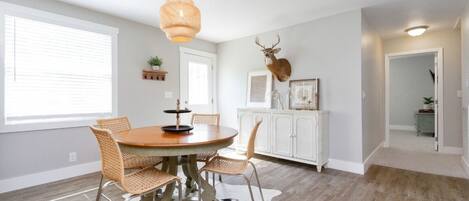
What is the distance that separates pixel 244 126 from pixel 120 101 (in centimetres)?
209

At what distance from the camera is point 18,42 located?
269 cm

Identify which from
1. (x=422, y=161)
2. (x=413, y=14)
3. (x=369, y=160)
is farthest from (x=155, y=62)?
(x=422, y=161)

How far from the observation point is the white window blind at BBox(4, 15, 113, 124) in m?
2.67

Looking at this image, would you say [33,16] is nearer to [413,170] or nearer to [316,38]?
[316,38]

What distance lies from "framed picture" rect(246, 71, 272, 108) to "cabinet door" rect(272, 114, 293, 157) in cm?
59

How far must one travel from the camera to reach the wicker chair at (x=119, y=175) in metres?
1.55

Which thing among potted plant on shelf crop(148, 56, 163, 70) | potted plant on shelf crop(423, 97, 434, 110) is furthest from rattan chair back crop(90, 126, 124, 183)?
potted plant on shelf crop(423, 97, 434, 110)

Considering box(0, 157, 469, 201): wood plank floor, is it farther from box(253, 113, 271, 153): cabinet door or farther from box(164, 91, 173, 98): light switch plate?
box(164, 91, 173, 98): light switch plate

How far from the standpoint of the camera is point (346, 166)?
3.31m

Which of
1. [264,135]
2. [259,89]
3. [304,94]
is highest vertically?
[259,89]

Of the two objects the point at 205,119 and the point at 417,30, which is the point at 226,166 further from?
the point at 417,30

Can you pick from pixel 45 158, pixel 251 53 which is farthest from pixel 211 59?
pixel 45 158

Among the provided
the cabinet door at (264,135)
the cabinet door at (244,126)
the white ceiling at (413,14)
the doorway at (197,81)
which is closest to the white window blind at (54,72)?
the doorway at (197,81)

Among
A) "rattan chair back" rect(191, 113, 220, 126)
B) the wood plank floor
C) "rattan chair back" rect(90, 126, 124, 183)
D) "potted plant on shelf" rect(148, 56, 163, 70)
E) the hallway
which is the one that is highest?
"potted plant on shelf" rect(148, 56, 163, 70)
